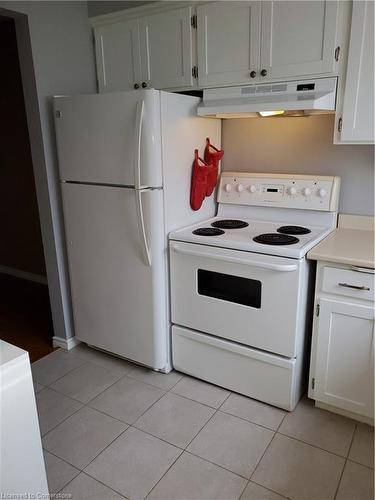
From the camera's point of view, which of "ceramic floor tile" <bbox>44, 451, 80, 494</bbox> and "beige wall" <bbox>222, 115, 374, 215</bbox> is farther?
"beige wall" <bbox>222, 115, 374, 215</bbox>

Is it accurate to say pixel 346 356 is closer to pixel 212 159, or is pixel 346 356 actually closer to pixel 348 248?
pixel 348 248

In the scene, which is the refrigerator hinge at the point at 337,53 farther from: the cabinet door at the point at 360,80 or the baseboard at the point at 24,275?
the baseboard at the point at 24,275

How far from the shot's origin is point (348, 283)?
1.85m

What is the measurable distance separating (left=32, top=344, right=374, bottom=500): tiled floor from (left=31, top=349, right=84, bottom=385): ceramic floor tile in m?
0.03

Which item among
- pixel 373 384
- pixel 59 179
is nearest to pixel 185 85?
pixel 59 179

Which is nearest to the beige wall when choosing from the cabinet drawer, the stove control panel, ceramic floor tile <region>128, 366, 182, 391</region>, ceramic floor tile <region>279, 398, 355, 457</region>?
the stove control panel

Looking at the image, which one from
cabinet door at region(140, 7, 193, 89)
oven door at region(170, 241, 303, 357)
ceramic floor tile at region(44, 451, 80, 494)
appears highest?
cabinet door at region(140, 7, 193, 89)

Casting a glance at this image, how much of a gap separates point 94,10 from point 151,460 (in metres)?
2.61

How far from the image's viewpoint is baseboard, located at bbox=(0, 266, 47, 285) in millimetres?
4043

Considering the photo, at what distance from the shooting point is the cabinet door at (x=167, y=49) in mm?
2264

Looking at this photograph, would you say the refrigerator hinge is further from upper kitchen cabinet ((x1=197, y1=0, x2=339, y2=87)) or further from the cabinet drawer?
the cabinet drawer

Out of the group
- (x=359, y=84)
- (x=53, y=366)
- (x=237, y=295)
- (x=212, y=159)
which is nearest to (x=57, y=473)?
(x=53, y=366)

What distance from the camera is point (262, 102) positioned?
6.65ft

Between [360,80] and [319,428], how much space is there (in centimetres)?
168
